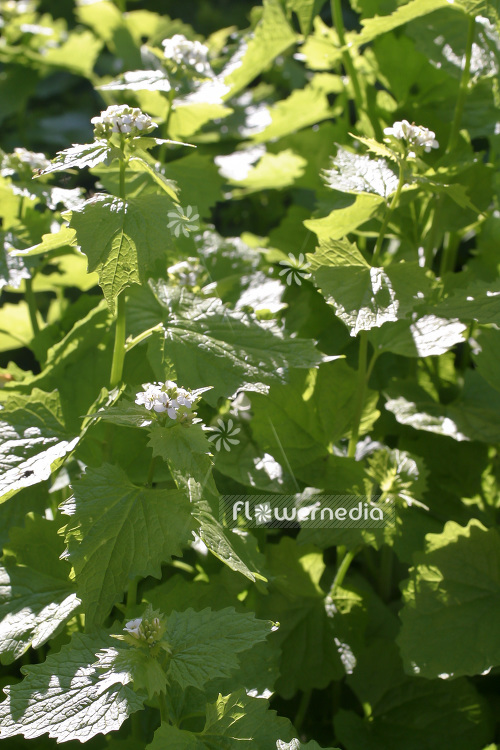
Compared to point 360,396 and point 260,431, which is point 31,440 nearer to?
point 260,431

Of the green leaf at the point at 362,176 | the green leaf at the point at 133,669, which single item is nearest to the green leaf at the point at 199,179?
the green leaf at the point at 362,176

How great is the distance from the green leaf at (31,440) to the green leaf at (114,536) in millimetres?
78

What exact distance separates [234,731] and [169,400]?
393 mm

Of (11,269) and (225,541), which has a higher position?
(11,269)

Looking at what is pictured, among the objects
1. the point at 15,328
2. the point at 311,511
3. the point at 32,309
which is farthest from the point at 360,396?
the point at 15,328

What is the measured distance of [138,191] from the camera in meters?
1.26

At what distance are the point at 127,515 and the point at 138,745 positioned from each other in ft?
1.18

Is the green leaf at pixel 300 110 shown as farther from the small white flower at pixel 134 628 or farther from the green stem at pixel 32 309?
the small white flower at pixel 134 628

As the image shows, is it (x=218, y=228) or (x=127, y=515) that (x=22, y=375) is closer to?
(x=127, y=515)

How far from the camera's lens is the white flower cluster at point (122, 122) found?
0.94 metres

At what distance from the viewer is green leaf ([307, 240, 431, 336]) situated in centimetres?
103

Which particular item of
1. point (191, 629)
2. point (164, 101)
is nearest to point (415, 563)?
point (191, 629)

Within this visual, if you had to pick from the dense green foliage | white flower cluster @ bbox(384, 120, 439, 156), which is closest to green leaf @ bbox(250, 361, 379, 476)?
the dense green foliage

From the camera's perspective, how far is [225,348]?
3.46ft
